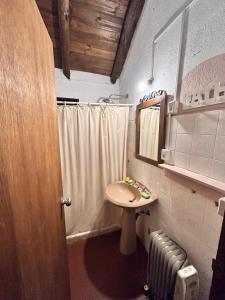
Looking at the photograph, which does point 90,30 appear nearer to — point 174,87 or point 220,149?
point 174,87

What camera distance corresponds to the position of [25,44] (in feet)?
1.72

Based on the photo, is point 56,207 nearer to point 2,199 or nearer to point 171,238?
point 2,199

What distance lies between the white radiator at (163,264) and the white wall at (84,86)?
1941mm

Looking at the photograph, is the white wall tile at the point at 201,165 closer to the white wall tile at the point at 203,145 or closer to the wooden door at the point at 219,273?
the white wall tile at the point at 203,145

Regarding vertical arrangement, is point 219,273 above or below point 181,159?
below

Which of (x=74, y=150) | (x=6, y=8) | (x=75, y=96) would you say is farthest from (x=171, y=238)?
(x=75, y=96)

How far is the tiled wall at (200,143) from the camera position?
2.78ft

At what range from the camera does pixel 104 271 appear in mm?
1484

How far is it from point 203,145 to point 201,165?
0.45 ft

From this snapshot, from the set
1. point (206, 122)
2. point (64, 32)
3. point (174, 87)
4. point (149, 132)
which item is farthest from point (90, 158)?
point (64, 32)

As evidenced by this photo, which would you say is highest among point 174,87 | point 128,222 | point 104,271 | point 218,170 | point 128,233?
point 174,87

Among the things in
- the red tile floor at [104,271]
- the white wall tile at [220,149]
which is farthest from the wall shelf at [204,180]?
the red tile floor at [104,271]

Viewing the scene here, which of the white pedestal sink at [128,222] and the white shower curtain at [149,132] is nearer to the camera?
the white shower curtain at [149,132]

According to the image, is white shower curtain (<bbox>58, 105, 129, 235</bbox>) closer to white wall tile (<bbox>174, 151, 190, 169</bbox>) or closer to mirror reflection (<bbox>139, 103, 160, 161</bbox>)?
mirror reflection (<bbox>139, 103, 160, 161</bbox>)
